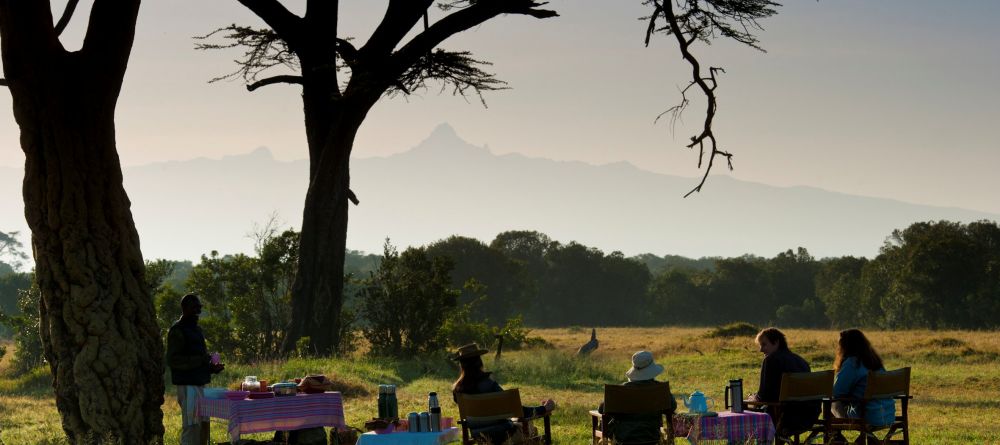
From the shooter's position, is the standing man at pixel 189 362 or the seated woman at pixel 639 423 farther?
the standing man at pixel 189 362

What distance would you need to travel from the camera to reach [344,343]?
81.3 ft

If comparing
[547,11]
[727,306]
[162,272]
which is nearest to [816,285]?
[727,306]

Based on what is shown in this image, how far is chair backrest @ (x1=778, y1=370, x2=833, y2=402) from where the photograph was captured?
950 cm

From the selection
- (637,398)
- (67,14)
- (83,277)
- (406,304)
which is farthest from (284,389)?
(406,304)

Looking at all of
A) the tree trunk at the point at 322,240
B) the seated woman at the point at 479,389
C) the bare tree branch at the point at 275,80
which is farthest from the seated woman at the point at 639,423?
the bare tree branch at the point at 275,80

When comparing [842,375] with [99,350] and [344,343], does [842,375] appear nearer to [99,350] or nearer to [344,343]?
[99,350]

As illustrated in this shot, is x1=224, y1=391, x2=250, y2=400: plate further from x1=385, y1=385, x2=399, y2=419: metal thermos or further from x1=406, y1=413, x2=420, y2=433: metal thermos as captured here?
x1=406, y1=413, x2=420, y2=433: metal thermos

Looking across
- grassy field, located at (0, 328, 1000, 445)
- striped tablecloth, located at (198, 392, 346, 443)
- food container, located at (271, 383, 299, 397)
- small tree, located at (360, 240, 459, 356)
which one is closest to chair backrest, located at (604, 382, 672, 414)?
striped tablecloth, located at (198, 392, 346, 443)

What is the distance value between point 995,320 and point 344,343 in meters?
38.6

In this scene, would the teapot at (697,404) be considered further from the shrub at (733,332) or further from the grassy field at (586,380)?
the shrub at (733,332)

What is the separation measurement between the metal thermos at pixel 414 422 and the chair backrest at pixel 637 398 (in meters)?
1.50

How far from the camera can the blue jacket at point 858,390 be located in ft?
32.3

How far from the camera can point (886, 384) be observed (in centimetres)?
980

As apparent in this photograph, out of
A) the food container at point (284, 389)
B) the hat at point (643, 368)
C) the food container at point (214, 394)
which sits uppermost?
the hat at point (643, 368)
